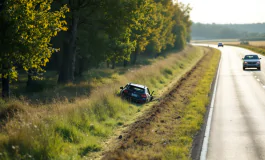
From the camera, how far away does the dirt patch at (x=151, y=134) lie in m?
11.0

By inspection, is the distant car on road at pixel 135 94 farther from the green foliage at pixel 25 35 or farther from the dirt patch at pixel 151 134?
the green foliage at pixel 25 35

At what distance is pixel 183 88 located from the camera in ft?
93.4

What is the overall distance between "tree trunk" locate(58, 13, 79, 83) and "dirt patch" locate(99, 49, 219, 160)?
878 cm

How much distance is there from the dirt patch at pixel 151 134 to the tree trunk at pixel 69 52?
8.78m

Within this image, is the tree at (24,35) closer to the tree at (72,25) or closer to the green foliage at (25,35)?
the green foliage at (25,35)

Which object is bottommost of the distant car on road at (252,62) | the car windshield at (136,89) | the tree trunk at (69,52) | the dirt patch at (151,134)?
Result: the distant car on road at (252,62)

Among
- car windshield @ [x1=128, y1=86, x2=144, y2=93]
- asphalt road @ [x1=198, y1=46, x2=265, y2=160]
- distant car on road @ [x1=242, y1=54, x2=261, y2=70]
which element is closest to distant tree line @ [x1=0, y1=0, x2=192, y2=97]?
car windshield @ [x1=128, y1=86, x2=144, y2=93]

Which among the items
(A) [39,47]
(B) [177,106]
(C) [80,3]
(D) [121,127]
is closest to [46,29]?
(A) [39,47]

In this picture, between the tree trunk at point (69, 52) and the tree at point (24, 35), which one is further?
the tree trunk at point (69, 52)

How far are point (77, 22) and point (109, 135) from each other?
15509 mm

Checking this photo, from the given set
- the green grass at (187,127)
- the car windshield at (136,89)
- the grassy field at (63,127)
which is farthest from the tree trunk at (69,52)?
the green grass at (187,127)

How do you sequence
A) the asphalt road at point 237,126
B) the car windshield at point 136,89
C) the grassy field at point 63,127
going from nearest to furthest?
the grassy field at point 63,127 < the asphalt road at point 237,126 < the car windshield at point 136,89

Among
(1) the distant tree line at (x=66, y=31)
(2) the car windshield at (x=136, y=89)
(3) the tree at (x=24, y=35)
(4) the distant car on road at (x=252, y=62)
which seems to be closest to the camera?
(3) the tree at (x=24, y=35)

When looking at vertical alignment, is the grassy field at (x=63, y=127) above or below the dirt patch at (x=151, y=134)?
above
